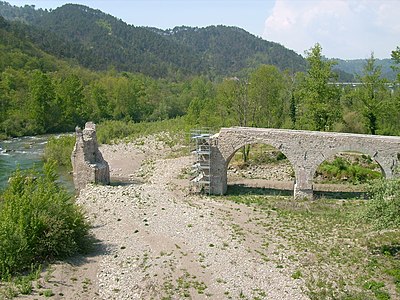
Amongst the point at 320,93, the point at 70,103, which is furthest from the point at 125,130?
the point at 320,93

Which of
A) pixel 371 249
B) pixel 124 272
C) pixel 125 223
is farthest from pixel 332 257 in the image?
pixel 125 223

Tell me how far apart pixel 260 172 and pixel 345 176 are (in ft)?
22.1

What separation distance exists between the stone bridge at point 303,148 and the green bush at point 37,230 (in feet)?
38.9

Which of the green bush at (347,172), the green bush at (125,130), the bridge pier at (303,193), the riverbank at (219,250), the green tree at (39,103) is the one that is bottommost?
the riverbank at (219,250)

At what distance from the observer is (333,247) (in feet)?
67.6

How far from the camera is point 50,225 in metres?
18.8

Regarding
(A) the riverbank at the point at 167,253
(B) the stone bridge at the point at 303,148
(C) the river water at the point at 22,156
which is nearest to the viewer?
(A) the riverbank at the point at 167,253

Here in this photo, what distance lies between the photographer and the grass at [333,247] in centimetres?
1692

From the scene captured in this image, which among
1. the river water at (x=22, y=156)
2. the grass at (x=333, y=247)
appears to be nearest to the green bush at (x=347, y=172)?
the grass at (x=333, y=247)

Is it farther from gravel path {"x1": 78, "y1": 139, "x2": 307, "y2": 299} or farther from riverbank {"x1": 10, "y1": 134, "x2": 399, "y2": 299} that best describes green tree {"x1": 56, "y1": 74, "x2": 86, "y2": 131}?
riverbank {"x1": 10, "y1": 134, "x2": 399, "y2": 299}

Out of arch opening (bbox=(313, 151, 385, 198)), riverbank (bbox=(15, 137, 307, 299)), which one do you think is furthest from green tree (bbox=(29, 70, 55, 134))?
arch opening (bbox=(313, 151, 385, 198))

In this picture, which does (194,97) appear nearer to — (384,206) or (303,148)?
(303,148)

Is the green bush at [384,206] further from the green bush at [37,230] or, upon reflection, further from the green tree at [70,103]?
the green tree at [70,103]

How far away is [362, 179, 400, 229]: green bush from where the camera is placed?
59.7 ft
